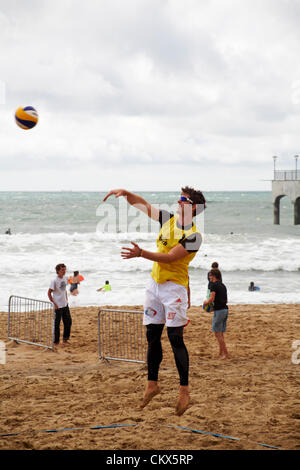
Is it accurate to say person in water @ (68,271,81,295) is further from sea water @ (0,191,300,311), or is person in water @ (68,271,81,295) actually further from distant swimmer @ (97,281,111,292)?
distant swimmer @ (97,281,111,292)

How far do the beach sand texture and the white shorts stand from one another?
3.66ft

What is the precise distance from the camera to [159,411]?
500cm

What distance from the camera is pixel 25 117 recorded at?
9469mm

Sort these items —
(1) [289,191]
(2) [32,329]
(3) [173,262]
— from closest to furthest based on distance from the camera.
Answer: (3) [173,262] < (2) [32,329] < (1) [289,191]

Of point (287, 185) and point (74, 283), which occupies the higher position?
point (287, 185)

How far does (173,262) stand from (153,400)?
214 centimetres

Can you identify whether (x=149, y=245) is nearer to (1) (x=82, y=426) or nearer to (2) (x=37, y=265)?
(2) (x=37, y=265)

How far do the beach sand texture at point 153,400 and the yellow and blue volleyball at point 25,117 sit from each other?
4582 millimetres

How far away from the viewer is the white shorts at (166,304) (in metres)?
4.22

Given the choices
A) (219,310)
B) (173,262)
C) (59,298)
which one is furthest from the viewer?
(59,298)

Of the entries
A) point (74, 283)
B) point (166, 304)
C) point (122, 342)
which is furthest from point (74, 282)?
point (166, 304)

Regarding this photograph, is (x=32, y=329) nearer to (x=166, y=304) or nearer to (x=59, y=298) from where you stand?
(x=59, y=298)

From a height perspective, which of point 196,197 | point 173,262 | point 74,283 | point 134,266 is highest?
point 196,197

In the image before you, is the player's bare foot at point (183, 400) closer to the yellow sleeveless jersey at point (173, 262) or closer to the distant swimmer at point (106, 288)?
the yellow sleeveless jersey at point (173, 262)
